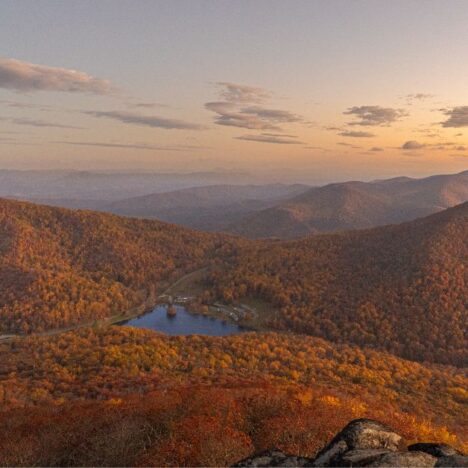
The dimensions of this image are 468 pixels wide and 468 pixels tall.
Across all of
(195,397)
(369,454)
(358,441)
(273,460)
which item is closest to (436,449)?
(369,454)

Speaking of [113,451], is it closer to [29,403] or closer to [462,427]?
[29,403]

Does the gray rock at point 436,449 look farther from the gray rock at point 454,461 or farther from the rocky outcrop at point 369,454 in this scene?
the gray rock at point 454,461

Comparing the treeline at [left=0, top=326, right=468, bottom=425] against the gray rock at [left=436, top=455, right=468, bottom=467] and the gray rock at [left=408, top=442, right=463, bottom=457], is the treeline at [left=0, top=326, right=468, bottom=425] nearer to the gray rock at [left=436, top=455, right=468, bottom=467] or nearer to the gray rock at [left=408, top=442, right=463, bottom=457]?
the gray rock at [left=408, top=442, right=463, bottom=457]

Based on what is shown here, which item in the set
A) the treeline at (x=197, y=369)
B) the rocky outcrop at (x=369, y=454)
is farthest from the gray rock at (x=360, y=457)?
the treeline at (x=197, y=369)

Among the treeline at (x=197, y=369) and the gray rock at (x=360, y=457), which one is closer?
the gray rock at (x=360, y=457)

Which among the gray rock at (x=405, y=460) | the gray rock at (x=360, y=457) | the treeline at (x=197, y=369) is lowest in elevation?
the treeline at (x=197, y=369)

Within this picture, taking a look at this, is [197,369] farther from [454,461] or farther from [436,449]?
[454,461]

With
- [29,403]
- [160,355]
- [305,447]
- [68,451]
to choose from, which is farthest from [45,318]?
[305,447]

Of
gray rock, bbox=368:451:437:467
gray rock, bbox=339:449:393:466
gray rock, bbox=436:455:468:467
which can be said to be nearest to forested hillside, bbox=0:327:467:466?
gray rock, bbox=339:449:393:466

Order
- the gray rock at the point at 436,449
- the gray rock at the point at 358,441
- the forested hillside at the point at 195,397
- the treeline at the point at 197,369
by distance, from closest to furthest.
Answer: the gray rock at the point at 436,449 < the gray rock at the point at 358,441 < the forested hillside at the point at 195,397 < the treeline at the point at 197,369
